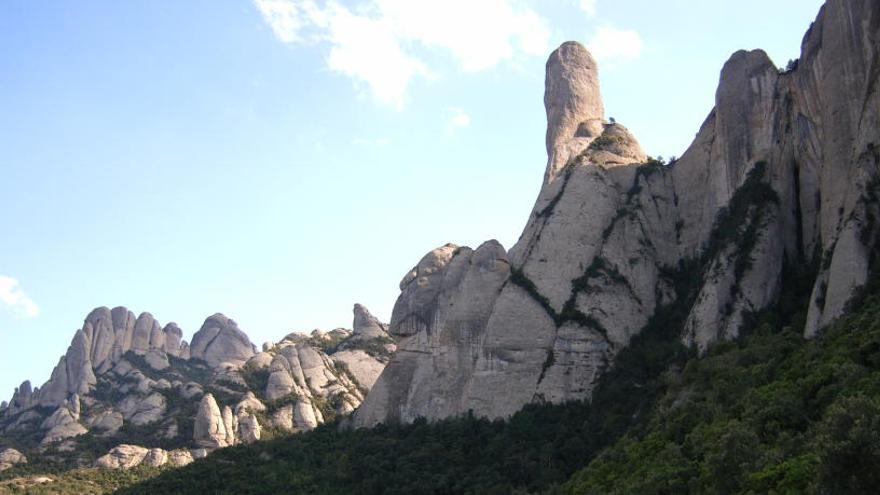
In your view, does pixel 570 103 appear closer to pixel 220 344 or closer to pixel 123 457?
pixel 123 457

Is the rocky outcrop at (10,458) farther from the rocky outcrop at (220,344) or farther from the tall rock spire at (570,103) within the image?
the tall rock spire at (570,103)

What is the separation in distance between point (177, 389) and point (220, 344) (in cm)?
2136

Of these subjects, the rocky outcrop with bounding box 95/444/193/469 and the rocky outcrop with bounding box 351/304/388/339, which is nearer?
the rocky outcrop with bounding box 95/444/193/469

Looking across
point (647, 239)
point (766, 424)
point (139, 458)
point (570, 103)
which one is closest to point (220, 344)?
point (139, 458)

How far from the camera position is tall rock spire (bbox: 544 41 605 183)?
297 feet

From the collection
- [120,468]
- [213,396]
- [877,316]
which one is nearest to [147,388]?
[213,396]

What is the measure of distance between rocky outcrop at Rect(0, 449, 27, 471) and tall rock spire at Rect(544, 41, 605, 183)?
66.8 metres

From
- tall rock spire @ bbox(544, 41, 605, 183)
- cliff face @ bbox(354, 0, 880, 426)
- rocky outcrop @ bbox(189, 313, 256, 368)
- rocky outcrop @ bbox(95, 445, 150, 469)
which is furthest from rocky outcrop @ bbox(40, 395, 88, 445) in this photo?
tall rock spire @ bbox(544, 41, 605, 183)

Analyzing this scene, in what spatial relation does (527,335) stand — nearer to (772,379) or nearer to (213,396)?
(772,379)

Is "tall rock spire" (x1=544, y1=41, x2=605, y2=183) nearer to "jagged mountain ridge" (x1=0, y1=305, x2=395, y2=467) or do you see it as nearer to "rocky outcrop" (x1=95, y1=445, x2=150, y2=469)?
"jagged mountain ridge" (x1=0, y1=305, x2=395, y2=467)

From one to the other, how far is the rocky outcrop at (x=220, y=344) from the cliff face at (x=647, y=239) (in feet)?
196

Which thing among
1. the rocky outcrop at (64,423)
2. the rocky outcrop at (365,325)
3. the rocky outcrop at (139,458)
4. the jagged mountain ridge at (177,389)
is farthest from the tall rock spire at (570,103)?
the rocky outcrop at (64,423)

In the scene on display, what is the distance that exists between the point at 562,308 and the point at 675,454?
32.2 metres

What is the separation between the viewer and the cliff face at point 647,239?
5797 cm
